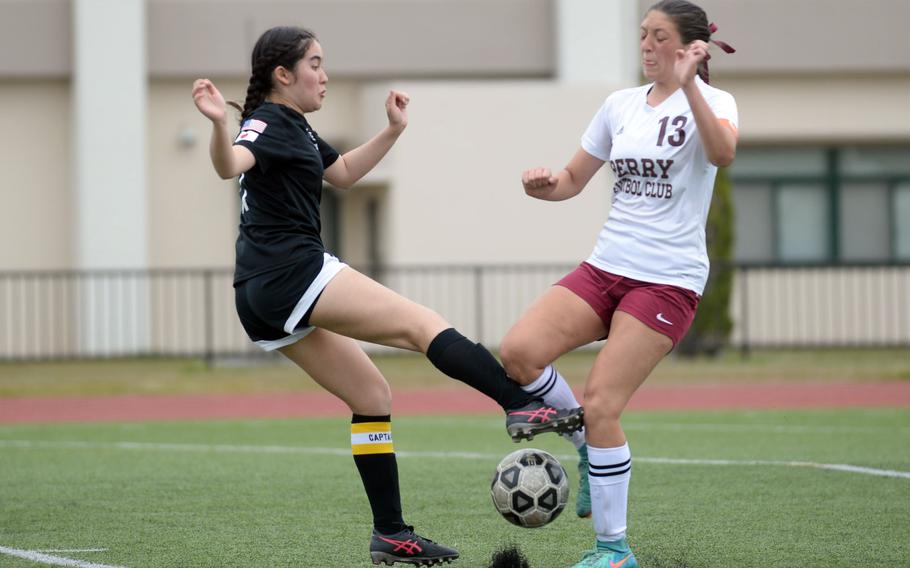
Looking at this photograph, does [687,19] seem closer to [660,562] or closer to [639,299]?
[639,299]

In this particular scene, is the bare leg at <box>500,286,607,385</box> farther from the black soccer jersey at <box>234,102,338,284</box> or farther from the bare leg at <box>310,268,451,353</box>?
the black soccer jersey at <box>234,102,338,284</box>

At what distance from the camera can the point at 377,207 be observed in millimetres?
22781

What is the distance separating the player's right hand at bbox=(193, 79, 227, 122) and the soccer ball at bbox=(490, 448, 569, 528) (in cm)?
182

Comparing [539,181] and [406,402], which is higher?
[539,181]

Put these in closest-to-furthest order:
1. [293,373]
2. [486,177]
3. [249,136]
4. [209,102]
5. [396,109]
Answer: [209,102] < [249,136] < [396,109] < [293,373] < [486,177]

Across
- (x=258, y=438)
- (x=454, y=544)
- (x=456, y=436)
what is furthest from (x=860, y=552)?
(x=258, y=438)

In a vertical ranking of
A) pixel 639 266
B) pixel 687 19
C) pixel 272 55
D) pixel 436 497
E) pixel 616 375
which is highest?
pixel 687 19

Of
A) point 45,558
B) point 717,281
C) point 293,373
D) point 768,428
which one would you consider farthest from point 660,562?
point 717,281

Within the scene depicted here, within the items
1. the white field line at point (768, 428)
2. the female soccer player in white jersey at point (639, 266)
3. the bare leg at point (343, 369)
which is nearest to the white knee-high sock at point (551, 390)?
the female soccer player in white jersey at point (639, 266)

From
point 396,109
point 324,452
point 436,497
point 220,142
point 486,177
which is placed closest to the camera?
point 220,142

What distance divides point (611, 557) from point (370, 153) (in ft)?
6.90

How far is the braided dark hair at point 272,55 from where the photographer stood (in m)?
5.93

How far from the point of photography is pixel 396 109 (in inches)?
252

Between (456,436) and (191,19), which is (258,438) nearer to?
(456,436)
